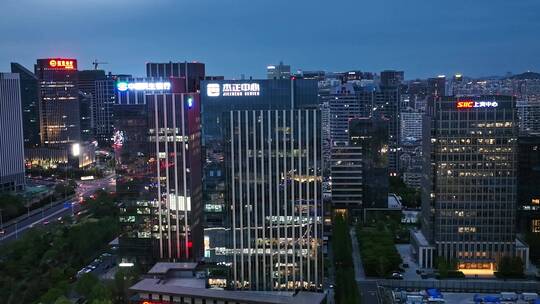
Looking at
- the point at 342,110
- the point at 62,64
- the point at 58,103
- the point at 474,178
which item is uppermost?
the point at 62,64

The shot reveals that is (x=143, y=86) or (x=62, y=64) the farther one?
(x=62, y=64)

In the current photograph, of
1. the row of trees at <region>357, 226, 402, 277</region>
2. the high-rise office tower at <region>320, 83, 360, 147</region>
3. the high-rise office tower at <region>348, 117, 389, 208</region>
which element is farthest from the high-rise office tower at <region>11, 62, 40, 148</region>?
the row of trees at <region>357, 226, 402, 277</region>

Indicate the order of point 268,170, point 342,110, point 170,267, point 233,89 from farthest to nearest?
point 342,110, point 170,267, point 233,89, point 268,170

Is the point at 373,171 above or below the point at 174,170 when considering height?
below

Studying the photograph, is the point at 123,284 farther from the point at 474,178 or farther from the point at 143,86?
the point at 474,178

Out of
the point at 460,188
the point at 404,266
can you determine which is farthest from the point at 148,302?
the point at 460,188

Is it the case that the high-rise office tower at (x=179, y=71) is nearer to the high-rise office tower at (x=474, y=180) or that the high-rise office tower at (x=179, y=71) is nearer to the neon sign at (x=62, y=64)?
the high-rise office tower at (x=474, y=180)

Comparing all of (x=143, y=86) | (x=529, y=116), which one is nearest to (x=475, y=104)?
(x=143, y=86)
